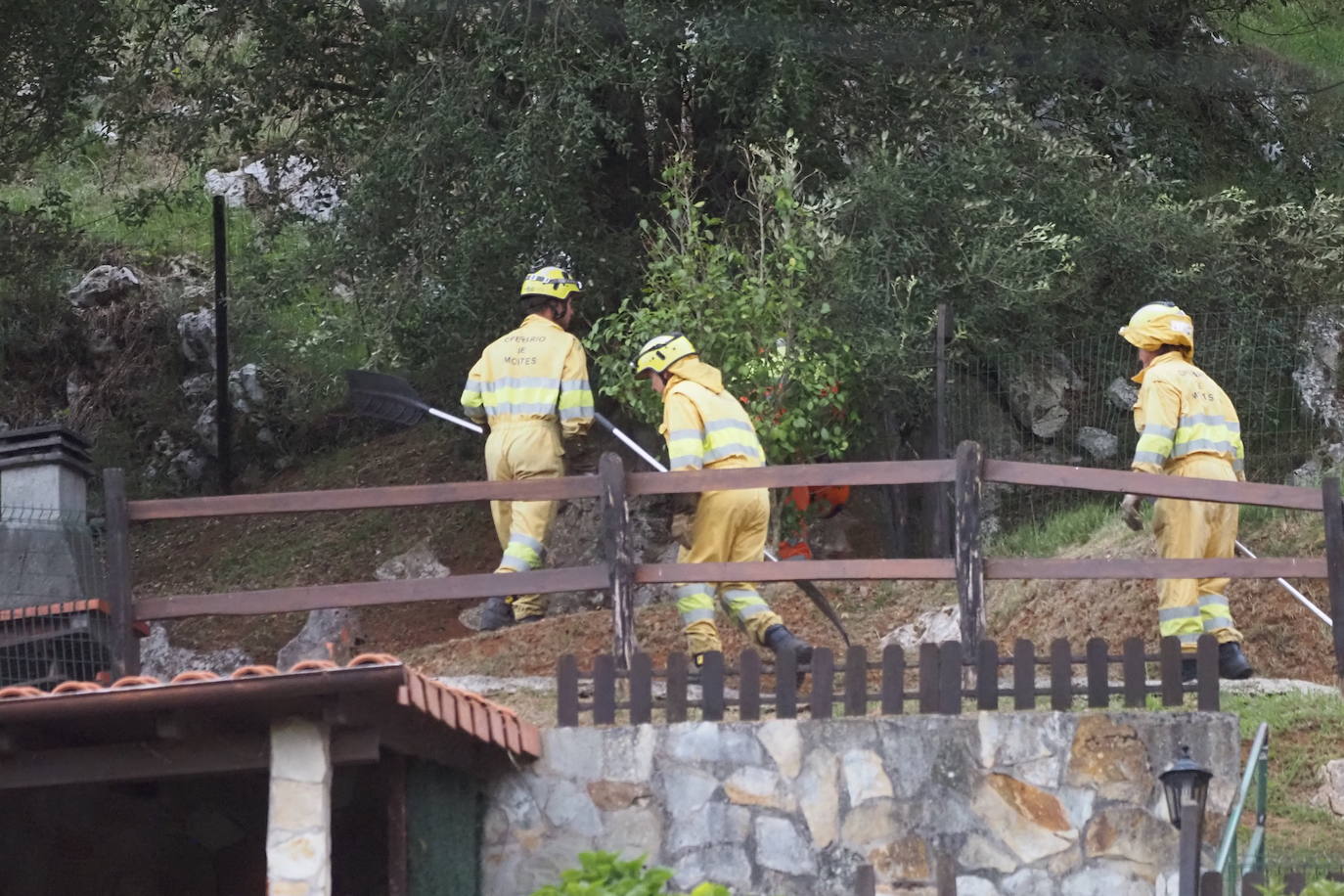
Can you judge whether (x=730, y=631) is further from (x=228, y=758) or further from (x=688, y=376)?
(x=228, y=758)

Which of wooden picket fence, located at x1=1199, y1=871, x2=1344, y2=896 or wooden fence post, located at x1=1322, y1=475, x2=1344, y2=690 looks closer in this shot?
wooden picket fence, located at x1=1199, y1=871, x2=1344, y2=896

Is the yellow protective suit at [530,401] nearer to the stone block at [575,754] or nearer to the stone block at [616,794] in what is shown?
the stone block at [575,754]

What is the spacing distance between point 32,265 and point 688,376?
8799 mm

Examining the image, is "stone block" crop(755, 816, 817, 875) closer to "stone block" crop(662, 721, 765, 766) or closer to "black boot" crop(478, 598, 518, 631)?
"stone block" crop(662, 721, 765, 766)

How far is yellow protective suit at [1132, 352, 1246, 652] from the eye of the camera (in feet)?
31.0

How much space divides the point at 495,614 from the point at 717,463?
162 centimetres

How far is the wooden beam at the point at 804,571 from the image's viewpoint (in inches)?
343

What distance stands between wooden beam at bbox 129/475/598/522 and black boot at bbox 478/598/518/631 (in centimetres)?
171

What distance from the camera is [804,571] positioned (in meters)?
8.73

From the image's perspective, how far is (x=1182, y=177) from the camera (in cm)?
1550

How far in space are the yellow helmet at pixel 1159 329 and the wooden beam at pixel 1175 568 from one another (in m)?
1.40

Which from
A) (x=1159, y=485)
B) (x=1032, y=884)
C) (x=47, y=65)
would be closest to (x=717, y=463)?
(x=1159, y=485)

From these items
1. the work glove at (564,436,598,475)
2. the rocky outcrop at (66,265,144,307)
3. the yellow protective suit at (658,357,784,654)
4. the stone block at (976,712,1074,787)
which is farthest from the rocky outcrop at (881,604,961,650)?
the rocky outcrop at (66,265,144,307)

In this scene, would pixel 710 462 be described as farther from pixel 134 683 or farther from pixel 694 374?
pixel 134 683
